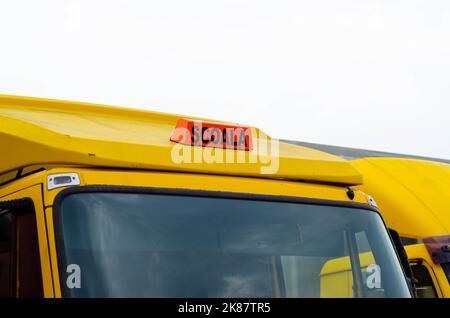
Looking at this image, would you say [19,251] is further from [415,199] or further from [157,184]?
[415,199]

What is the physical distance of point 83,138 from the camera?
3.56 meters

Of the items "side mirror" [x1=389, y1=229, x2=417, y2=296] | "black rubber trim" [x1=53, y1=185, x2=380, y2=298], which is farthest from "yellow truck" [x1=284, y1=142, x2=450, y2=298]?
"black rubber trim" [x1=53, y1=185, x2=380, y2=298]

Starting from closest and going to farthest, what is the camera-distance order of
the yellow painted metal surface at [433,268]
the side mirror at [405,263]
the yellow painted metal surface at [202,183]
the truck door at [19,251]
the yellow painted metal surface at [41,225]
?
the yellow painted metal surface at [41,225] → the truck door at [19,251] → the yellow painted metal surface at [202,183] → the side mirror at [405,263] → the yellow painted metal surface at [433,268]

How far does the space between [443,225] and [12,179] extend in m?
3.12

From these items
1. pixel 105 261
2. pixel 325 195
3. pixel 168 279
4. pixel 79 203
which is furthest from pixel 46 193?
pixel 325 195

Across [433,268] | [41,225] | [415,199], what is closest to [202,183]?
[41,225]

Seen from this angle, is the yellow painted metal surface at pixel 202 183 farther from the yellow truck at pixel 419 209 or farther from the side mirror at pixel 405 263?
the yellow truck at pixel 419 209

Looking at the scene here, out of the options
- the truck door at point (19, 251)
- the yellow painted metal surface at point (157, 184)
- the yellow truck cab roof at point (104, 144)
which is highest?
the yellow truck cab roof at point (104, 144)

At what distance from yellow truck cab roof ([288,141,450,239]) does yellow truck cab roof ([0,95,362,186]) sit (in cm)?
124

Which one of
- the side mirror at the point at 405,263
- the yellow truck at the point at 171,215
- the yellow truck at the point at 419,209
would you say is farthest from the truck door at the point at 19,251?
the yellow truck at the point at 419,209

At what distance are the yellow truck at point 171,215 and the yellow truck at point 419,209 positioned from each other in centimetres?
126

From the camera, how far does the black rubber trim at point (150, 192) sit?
316cm

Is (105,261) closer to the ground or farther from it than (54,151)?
closer to the ground
